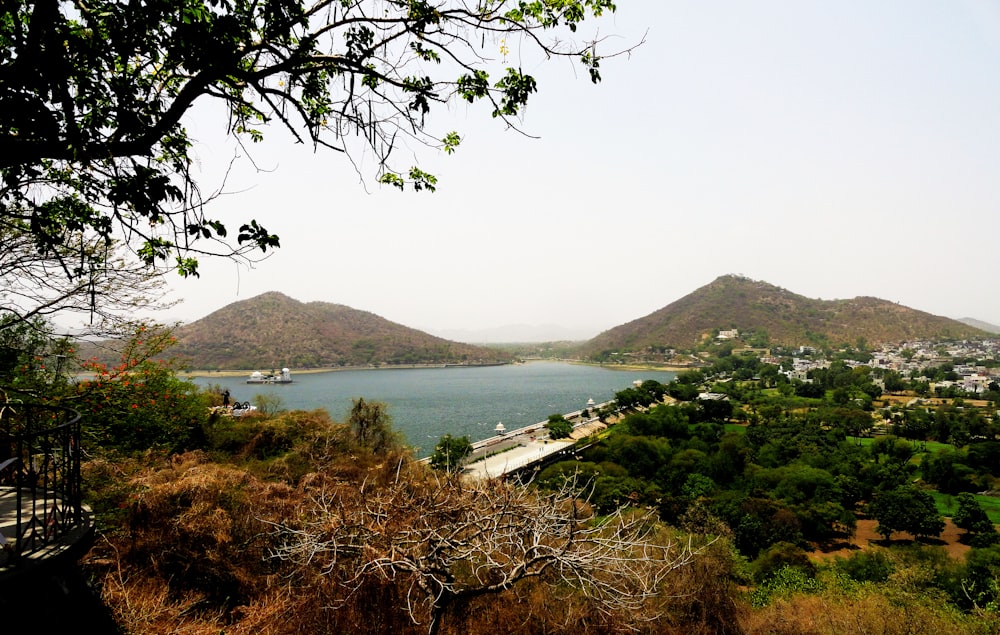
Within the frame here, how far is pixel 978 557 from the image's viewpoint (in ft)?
58.7

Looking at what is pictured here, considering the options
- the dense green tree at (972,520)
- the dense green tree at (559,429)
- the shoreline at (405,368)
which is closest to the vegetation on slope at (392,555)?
the dense green tree at (972,520)

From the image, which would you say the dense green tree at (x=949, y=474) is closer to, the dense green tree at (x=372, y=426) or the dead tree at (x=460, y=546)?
the dense green tree at (x=372, y=426)

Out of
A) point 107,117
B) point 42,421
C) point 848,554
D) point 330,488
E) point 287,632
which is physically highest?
point 107,117

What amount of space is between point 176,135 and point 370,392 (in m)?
73.9

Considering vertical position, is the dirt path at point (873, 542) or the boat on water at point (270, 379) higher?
the boat on water at point (270, 379)

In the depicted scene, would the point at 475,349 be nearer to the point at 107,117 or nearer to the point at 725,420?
the point at 725,420

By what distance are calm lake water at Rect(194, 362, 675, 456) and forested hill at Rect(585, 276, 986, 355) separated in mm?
34520

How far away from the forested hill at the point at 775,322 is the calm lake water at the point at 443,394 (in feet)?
113

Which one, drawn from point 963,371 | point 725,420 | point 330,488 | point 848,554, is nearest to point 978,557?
point 848,554

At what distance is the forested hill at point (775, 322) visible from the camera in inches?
5032

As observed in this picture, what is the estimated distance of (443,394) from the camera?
7156 centimetres

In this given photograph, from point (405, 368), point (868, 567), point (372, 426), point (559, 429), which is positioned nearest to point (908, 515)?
point (868, 567)

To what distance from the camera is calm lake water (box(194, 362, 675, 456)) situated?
156 ft

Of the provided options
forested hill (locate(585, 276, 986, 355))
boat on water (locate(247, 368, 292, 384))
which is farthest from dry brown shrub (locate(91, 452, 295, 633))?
forested hill (locate(585, 276, 986, 355))
